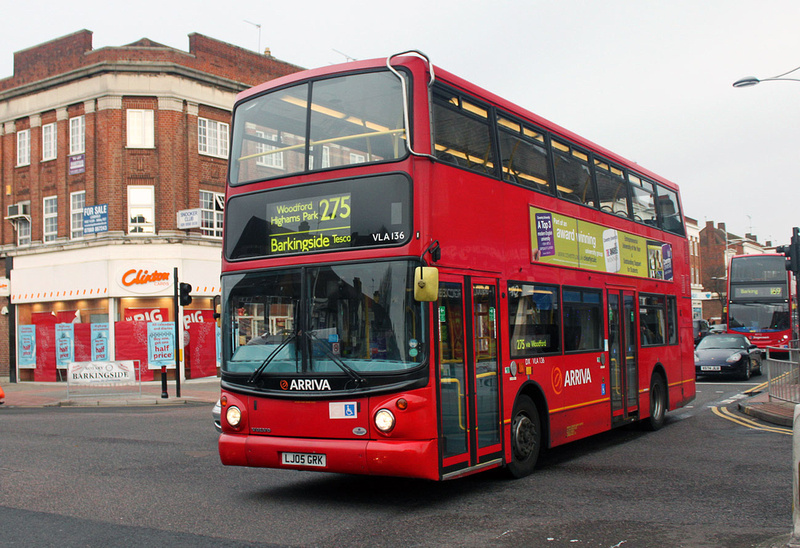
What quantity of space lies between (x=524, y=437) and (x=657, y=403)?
551 cm

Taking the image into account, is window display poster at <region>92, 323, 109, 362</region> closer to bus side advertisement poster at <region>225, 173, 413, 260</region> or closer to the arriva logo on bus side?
the arriva logo on bus side

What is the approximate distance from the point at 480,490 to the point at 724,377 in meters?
20.8

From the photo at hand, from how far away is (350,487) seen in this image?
352 inches

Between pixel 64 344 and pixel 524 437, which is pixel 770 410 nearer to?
pixel 524 437

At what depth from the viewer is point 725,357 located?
25453 mm

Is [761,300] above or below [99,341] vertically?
above

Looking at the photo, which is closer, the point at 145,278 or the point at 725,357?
the point at 725,357

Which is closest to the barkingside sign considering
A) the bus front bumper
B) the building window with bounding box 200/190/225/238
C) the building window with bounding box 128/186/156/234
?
the building window with bounding box 128/186/156/234

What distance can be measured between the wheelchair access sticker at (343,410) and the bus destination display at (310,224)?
1.53m

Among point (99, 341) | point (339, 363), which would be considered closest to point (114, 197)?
point (99, 341)

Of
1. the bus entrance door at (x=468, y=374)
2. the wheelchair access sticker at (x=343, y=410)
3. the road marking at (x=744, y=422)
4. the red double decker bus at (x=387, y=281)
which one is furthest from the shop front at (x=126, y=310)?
the wheelchair access sticker at (x=343, y=410)

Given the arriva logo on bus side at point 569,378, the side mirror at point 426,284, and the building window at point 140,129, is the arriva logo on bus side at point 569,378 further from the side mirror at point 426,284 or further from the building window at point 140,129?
the building window at point 140,129

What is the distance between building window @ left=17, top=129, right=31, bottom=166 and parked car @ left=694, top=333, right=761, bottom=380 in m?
28.2

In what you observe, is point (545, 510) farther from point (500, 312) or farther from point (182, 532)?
point (182, 532)
